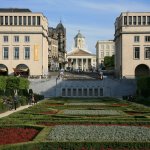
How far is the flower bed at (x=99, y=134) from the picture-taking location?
17.8 metres

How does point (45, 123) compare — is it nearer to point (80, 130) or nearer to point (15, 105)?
point (80, 130)

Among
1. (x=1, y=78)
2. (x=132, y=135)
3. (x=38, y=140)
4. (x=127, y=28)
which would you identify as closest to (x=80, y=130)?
(x=132, y=135)

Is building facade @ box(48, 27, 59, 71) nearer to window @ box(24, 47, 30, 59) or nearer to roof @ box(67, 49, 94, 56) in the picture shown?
roof @ box(67, 49, 94, 56)

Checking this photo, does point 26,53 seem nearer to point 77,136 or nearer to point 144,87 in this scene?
point 144,87

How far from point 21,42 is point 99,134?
260 feet

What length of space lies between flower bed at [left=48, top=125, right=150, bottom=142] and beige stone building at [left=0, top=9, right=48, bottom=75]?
7553 centimetres

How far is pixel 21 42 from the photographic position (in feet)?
318

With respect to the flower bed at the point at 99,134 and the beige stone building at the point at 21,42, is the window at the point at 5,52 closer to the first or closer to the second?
the beige stone building at the point at 21,42

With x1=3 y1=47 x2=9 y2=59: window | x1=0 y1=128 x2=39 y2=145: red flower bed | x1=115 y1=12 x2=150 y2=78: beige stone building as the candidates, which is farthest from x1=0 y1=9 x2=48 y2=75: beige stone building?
x1=0 y1=128 x2=39 y2=145: red flower bed

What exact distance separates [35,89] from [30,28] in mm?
20347

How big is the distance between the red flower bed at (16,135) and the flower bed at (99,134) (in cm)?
86

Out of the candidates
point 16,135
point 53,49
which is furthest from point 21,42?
point 16,135

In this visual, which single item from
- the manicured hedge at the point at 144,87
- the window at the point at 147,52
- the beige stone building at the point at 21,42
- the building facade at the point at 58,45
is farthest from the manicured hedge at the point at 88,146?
the building facade at the point at 58,45

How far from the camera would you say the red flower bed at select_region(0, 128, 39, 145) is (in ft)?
58.1
